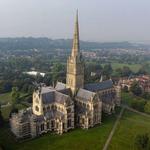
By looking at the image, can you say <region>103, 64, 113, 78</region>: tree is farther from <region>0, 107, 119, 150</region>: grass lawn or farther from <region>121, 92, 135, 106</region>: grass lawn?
<region>0, 107, 119, 150</region>: grass lawn

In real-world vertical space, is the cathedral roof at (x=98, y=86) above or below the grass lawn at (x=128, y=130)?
above

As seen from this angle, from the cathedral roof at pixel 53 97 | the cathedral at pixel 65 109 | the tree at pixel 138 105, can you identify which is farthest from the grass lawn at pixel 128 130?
the cathedral roof at pixel 53 97

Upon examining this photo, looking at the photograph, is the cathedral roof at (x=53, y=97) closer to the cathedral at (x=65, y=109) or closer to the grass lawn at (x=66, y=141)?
the cathedral at (x=65, y=109)

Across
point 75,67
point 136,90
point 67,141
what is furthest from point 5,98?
point 136,90

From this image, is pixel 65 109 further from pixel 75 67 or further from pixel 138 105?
pixel 138 105

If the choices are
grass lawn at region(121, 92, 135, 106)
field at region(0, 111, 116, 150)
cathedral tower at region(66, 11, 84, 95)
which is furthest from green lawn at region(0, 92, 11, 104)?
grass lawn at region(121, 92, 135, 106)

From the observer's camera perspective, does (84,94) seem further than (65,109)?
Yes
